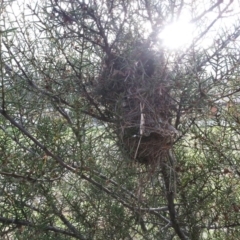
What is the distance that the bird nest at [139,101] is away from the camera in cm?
54

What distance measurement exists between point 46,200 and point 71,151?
0.14 meters

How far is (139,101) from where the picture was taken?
56 cm

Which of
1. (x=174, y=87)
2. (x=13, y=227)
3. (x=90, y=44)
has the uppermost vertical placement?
(x=90, y=44)

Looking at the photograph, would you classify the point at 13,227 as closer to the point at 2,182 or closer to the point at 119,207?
the point at 2,182

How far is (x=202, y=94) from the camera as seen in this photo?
0.54 m

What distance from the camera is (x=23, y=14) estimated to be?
1.97ft

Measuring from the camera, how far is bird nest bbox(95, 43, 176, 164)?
0.54m

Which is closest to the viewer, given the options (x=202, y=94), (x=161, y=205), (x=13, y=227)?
(x=202, y=94)

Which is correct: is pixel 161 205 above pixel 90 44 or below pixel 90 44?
below

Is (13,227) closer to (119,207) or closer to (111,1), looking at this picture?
(119,207)

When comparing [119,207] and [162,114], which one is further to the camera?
[119,207]

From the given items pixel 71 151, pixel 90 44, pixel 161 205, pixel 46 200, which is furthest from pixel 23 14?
pixel 161 205

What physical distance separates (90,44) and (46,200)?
0.32 m

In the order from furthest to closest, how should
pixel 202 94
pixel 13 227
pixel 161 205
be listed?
pixel 161 205
pixel 13 227
pixel 202 94
